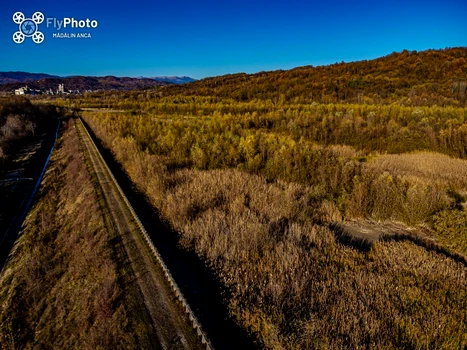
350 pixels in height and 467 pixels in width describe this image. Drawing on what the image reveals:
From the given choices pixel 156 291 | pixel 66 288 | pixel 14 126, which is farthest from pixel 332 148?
pixel 14 126

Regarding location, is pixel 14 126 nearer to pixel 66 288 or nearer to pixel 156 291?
pixel 66 288

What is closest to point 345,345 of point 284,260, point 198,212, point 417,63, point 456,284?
point 284,260

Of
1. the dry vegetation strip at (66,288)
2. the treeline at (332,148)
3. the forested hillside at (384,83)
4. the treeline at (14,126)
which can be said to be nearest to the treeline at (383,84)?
the forested hillside at (384,83)

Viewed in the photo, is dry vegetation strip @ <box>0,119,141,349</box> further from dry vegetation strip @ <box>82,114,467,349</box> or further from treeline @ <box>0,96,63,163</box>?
treeline @ <box>0,96,63,163</box>

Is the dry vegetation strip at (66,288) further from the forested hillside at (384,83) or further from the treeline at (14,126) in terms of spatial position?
the forested hillside at (384,83)

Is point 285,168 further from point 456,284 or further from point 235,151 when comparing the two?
point 456,284
